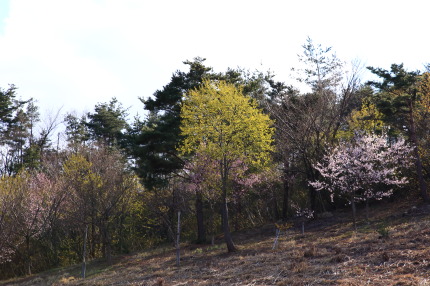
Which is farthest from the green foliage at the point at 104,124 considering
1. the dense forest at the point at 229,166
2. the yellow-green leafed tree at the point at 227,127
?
the yellow-green leafed tree at the point at 227,127

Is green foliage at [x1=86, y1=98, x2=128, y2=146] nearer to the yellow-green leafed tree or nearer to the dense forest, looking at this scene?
the dense forest

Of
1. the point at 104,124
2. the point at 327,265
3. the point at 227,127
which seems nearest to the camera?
the point at 327,265

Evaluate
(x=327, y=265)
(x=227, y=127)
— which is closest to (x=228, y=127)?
(x=227, y=127)

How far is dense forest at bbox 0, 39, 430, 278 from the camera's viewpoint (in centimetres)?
1561

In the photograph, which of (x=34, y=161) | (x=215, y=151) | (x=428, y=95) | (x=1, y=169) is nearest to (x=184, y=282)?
(x=215, y=151)

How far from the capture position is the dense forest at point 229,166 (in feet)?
51.2

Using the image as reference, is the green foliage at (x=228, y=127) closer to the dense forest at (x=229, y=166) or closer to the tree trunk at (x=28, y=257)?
the dense forest at (x=229, y=166)

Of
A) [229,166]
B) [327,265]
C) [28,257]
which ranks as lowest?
[327,265]

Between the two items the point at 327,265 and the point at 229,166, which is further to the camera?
the point at 229,166

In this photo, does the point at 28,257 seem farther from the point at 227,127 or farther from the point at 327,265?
the point at 327,265

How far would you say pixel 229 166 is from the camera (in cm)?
1617

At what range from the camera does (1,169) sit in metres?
33.6

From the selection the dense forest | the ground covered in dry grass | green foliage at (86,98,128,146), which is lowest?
the ground covered in dry grass

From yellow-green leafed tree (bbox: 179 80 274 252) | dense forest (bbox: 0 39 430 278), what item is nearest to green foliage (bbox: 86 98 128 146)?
dense forest (bbox: 0 39 430 278)
